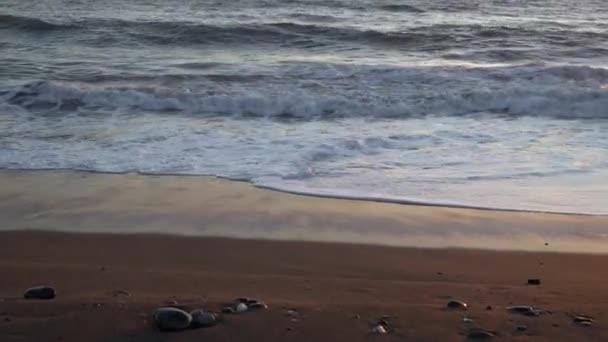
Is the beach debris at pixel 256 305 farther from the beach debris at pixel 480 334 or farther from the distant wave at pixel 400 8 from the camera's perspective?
the distant wave at pixel 400 8

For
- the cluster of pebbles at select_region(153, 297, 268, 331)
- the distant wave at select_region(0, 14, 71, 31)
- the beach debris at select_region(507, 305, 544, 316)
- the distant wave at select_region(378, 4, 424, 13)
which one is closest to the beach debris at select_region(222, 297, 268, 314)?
the cluster of pebbles at select_region(153, 297, 268, 331)

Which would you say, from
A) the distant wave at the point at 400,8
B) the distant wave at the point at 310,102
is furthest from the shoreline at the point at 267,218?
the distant wave at the point at 400,8

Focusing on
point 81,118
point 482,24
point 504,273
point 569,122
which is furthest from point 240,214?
point 482,24

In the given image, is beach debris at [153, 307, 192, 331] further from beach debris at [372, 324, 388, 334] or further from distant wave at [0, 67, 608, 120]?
distant wave at [0, 67, 608, 120]

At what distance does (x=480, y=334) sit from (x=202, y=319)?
4.17ft

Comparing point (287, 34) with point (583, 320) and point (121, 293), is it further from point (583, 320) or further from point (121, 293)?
point (583, 320)

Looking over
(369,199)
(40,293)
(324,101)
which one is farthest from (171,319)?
(324,101)

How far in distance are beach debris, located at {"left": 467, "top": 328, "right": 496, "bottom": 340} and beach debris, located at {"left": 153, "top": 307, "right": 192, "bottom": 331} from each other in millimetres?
1283

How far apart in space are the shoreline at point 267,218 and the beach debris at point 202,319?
213cm

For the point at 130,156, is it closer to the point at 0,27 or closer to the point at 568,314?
the point at 568,314

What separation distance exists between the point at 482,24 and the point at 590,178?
13.4 metres

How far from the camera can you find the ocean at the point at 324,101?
8031mm

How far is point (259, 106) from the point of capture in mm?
11609

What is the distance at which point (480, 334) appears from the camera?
4031mm
